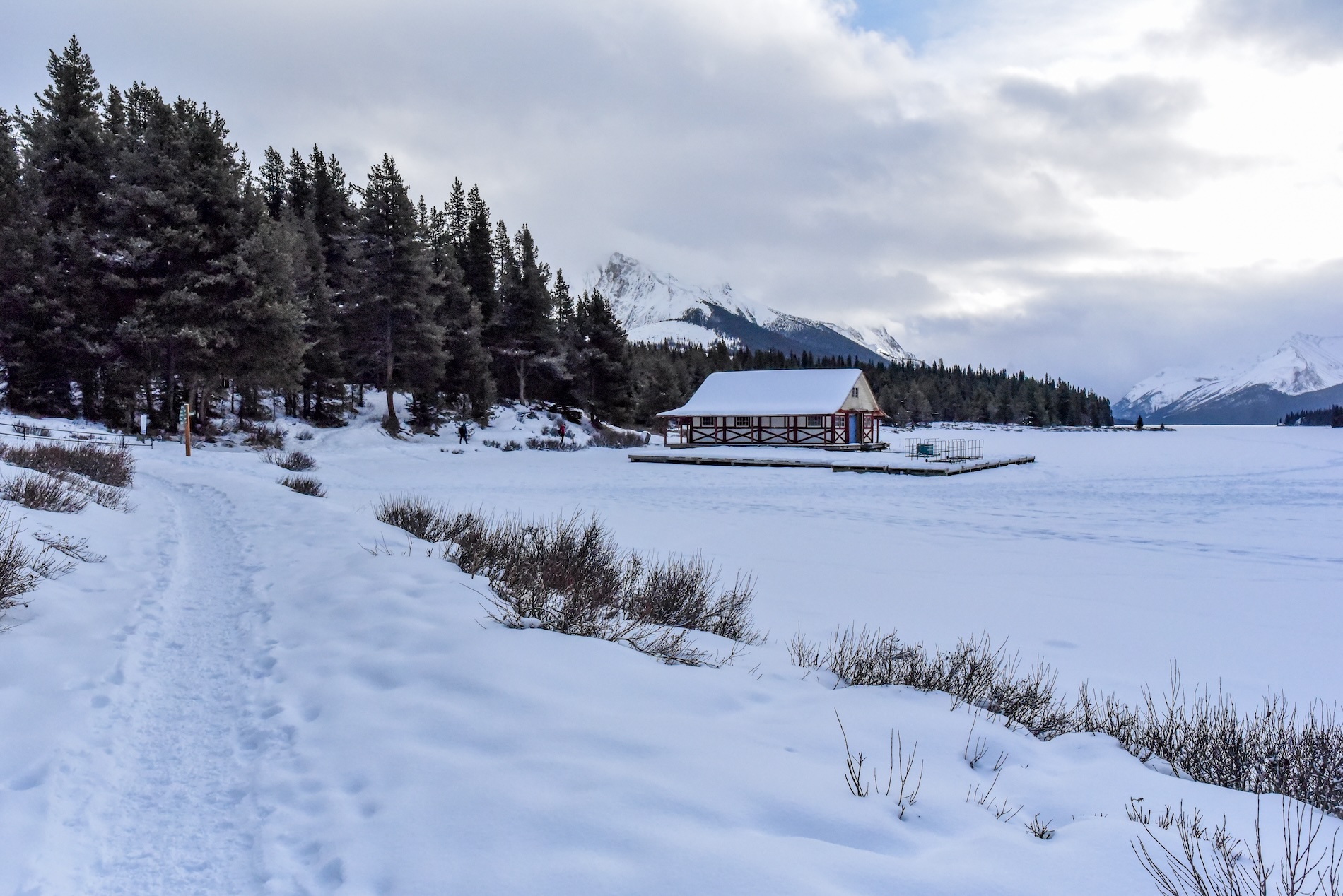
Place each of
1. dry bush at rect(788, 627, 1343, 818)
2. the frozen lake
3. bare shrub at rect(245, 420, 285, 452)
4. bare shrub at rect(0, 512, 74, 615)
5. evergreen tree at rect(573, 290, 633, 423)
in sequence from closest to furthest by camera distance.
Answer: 1. dry bush at rect(788, 627, 1343, 818)
2. bare shrub at rect(0, 512, 74, 615)
3. the frozen lake
4. bare shrub at rect(245, 420, 285, 452)
5. evergreen tree at rect(573, 290, 633, 423)

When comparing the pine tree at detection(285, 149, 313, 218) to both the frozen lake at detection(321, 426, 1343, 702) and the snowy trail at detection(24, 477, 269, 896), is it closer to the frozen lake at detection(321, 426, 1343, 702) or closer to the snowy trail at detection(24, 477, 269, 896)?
the frozen lake at detection(321, 426, 1343, 702)

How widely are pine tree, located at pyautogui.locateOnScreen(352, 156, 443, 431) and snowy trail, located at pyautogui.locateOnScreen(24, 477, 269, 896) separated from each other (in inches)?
1205

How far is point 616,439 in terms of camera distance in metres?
46.1

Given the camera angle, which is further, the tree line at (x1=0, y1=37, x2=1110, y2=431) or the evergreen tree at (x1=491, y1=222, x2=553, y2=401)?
the evergreen tree at (x1=491, y1=222, x2=553, y2=401)

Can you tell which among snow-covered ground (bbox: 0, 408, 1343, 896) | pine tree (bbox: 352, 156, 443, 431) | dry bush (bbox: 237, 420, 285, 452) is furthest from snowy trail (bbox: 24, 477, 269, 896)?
pine tree (bbox: 352, 156, 443, 431)

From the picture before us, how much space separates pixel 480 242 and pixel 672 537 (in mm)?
40164

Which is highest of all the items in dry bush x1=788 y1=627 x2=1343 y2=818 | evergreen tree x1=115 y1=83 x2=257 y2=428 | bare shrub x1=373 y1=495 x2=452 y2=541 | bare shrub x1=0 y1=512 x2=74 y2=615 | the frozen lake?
evergreen tree x1=115 y1=83 x2=257 y2=428

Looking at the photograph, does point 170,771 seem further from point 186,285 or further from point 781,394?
point 781,394

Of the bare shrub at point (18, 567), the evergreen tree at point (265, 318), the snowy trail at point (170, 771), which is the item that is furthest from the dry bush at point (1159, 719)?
the evergreen tree at point (265, 318)

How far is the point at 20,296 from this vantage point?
2339cm

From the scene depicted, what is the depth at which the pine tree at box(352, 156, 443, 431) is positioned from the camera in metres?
34.1

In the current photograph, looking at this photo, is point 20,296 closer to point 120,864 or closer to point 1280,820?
point 120,864

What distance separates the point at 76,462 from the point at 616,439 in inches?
1341

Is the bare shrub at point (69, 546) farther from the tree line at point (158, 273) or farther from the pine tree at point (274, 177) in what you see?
the pine tree at point (274, 177)
